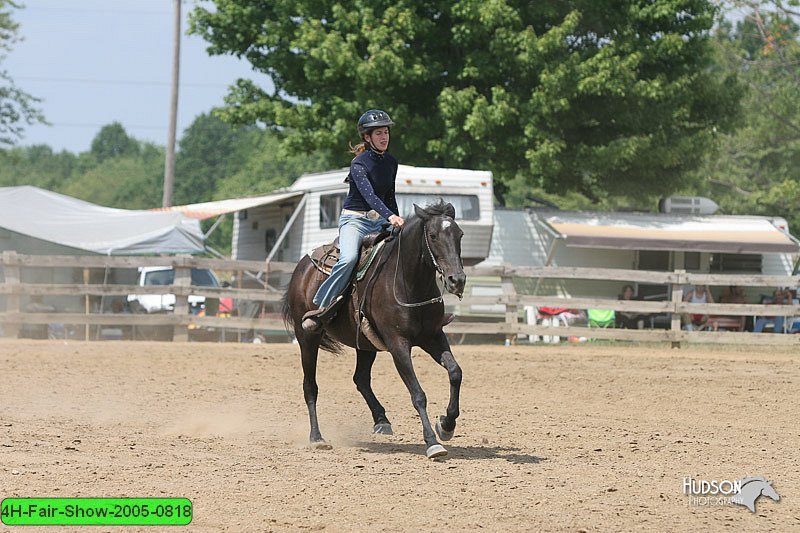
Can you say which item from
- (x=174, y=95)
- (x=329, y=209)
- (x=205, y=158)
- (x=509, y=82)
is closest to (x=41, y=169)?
(x=205, y=158)

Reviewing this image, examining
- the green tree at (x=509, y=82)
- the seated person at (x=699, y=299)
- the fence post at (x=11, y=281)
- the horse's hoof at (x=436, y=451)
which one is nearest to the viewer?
the horse's hoof at (x=436, y=451)

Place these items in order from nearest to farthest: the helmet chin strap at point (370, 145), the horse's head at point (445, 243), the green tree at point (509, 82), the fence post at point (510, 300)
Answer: the horse's head at point (445, 243) < the helmet chin strap at point (370, 145) < the fence post at point (510, 300) < the green tree at point (509, 82)

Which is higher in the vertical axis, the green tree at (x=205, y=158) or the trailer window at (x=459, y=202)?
the green tree at (x=205, y=158)

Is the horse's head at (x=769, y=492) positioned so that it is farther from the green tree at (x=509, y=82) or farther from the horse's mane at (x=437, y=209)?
the green tree at (x=509, y=82)

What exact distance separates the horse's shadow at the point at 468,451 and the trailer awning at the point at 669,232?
15103 mm

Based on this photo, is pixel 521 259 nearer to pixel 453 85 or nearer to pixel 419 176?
pixel 419 176

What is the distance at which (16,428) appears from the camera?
9320 mm

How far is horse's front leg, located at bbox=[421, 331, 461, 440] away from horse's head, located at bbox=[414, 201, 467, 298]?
723 millimetres

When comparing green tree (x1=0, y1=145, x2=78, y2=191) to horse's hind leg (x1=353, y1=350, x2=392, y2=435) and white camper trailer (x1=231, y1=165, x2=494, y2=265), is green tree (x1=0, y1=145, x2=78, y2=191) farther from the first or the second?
horse's hind leg (x1=353, y1=350, x2=392, y2=435)

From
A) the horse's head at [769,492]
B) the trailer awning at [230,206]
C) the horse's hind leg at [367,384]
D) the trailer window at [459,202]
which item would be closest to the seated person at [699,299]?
the trailer window at [459,202]

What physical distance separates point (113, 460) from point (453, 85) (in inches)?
829

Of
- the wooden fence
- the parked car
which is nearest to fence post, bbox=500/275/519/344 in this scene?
the wooden fence

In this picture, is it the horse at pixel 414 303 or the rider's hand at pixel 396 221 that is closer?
the horse at pixel 414 303

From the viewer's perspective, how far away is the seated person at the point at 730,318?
2316cm
